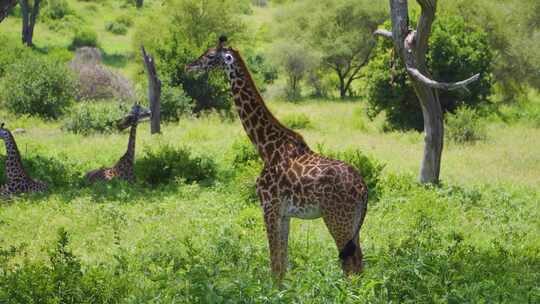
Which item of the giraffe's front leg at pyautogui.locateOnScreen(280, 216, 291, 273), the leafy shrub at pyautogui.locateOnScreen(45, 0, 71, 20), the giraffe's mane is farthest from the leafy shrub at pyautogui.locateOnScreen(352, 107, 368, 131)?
the leafy shrub at pyautogui.locateOnScreen(45, 0, 71, 20)

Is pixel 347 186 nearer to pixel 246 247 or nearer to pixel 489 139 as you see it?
pixel 246 247

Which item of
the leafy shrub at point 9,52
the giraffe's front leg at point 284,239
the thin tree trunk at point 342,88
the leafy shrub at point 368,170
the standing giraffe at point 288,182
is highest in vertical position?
the standing giraffe at point 288,182

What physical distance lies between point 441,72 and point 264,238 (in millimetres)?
15029

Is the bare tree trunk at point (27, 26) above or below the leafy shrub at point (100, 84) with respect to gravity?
above

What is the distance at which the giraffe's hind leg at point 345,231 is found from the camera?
658 centimetres

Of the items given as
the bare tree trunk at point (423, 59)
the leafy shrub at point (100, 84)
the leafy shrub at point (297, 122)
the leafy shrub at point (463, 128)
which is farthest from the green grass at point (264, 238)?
the leafy shrub at point (100, 84)

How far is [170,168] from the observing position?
13.6 metres

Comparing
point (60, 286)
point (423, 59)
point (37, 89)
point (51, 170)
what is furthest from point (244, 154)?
point (37, 89)

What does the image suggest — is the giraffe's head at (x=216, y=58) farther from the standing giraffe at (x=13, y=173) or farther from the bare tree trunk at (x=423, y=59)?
the standing giraffe at (x=13, y=173)

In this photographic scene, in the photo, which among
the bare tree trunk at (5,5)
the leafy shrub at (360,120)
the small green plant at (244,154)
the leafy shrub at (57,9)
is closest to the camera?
the bare tree trunk at (5,5)

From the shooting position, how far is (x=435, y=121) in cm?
1264

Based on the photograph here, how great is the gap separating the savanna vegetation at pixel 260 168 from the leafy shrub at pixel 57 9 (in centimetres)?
907

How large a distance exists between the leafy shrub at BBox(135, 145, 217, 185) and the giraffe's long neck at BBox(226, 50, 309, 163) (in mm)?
6185

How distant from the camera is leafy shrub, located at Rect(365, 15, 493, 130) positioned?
22.1 metres
